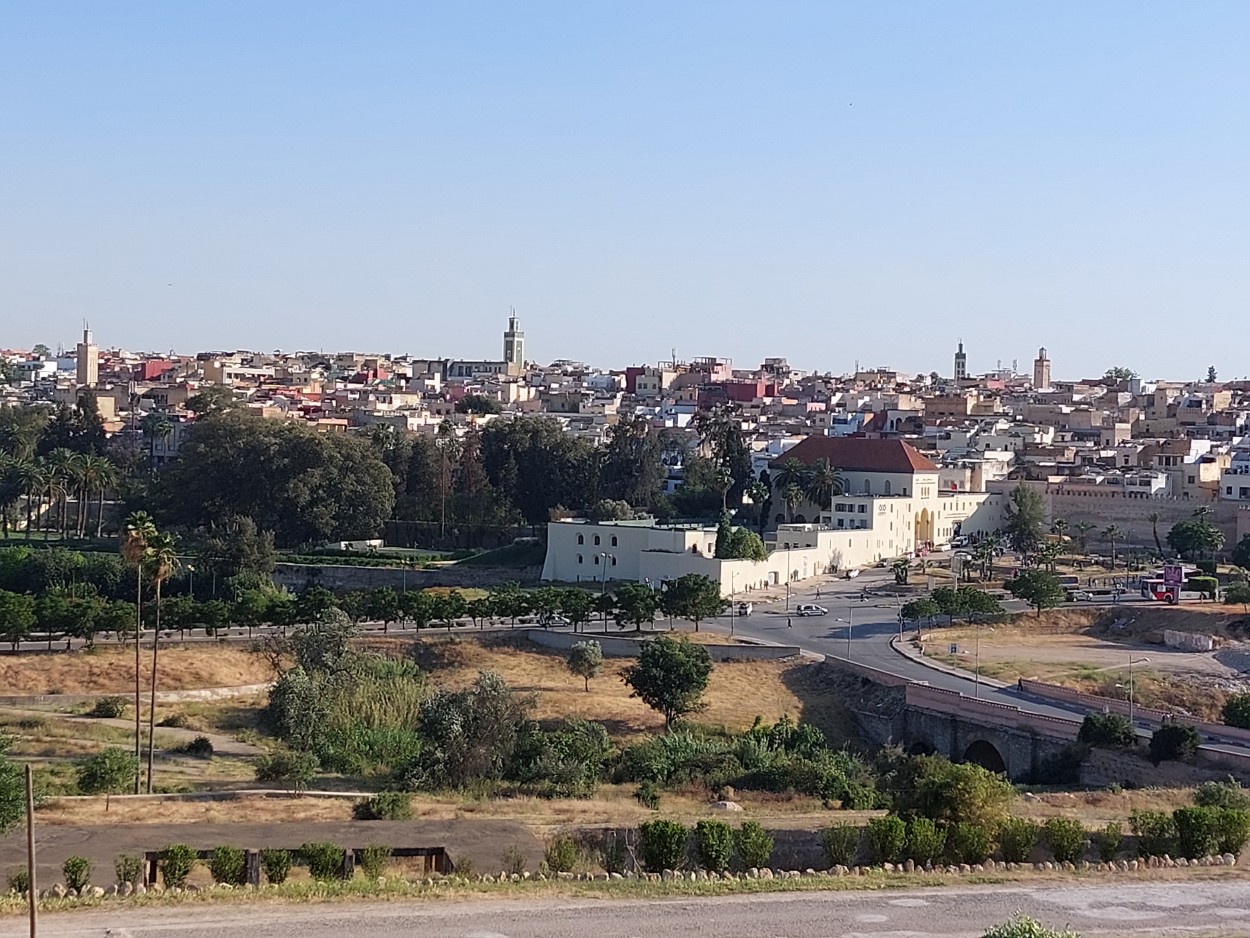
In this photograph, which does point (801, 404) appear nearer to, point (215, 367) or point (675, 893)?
point (215, 367)

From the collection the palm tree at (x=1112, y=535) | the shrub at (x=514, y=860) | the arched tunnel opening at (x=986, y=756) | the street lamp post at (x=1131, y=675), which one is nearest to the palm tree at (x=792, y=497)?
the palm tree at (x=1112, y=535)

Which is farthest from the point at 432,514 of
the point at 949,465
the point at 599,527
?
the point at 949,465

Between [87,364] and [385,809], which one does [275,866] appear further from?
[87,364]

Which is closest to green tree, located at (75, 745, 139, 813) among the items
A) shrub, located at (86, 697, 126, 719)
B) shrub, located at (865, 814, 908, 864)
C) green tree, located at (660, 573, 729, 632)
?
shrub, located at (86, 697, 126, 719)

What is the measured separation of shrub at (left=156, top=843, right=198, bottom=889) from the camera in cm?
2298

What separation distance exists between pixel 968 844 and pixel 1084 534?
163 ft

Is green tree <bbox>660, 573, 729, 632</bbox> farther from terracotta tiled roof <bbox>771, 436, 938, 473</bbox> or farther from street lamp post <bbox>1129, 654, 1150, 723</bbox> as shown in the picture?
terracotta tiled roof <bbox>771, 436, 938, 473</bbox>

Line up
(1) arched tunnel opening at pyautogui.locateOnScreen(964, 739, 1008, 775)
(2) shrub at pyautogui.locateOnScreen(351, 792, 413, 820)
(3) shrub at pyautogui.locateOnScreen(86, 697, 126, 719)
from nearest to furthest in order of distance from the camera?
(2) shrub at pyautogui.locateOnScreen(351, 792, 413, 820) → (1) arched tunnel opening at pyautogui.locateOnScreen(964, 739, 1008, 775) → (3) shrub at pyautogui.locateOnScreen(86, 697, 126, 719)

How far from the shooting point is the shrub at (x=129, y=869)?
74.7 feet

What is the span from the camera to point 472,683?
47.7 metres

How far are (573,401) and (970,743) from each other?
81.5 m

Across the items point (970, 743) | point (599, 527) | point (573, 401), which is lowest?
point (970, 743)

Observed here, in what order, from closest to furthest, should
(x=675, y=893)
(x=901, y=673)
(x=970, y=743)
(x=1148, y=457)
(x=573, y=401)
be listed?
(x=675, y=893)
(x=970, y=743)
(x=901, y=673)
(x=1148, y=457)
(x=573, y=401)

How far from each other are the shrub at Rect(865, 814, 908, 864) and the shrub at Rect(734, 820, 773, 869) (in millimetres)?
1525
